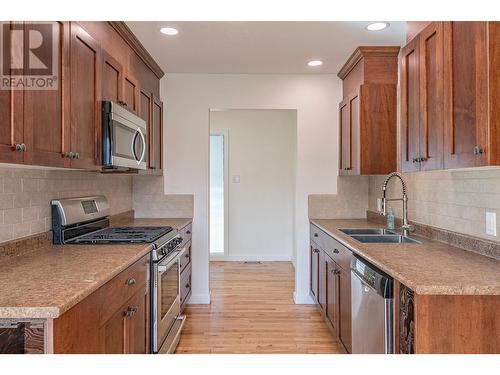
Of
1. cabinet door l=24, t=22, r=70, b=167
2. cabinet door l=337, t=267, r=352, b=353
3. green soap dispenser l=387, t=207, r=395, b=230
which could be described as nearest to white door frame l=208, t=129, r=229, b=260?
green soap dispenser l=387, t=207, r=395, b=230

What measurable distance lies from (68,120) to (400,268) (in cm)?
173

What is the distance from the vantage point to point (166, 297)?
2.65 metres

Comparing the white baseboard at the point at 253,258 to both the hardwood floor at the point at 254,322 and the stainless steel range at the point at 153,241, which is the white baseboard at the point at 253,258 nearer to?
the hardwood floor at the point at 254,322

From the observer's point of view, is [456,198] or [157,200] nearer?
[456,198]

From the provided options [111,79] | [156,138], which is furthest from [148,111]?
[111,79]

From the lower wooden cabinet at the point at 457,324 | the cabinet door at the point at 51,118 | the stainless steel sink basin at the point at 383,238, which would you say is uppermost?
the cabinet door at the point at 51,118

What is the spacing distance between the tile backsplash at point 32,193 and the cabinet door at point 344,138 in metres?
2.29

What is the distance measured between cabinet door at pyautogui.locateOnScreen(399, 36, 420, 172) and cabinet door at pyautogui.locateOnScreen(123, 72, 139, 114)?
6.20 feet

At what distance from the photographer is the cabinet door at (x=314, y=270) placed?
3.66 metres

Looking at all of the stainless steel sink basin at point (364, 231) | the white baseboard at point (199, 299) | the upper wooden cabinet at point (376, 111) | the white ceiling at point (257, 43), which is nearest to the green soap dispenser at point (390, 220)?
the stainless steel sink basin at point (364, 231)

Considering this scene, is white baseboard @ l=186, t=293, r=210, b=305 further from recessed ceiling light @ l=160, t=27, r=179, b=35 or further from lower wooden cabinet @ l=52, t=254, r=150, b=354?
recessed ceiling light @ l=160, t=27, r=179, b=35

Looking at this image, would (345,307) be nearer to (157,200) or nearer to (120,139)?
(120,139)

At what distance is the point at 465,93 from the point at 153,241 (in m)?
1.87
